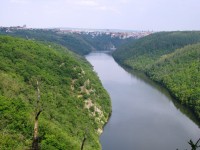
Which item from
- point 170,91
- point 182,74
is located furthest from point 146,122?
point 182,74

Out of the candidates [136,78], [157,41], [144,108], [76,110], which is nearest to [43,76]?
[76,110]

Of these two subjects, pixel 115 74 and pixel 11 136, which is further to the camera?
pixel 115 74

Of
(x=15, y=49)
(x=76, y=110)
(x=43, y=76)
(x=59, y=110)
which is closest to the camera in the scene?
(x=59, y=110)

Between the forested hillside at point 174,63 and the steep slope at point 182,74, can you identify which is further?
the forested hillside at point 174,63

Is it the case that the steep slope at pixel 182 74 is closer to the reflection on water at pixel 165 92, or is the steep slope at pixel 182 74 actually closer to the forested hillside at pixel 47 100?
the reflection on water at pixel 165 92

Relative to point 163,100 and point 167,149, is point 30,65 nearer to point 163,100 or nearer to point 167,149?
point 167,149

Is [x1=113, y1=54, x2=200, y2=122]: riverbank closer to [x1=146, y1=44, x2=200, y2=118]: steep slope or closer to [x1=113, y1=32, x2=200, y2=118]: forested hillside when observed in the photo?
[x1=113, y1=32, x2=200, y2=118]: forested hillside

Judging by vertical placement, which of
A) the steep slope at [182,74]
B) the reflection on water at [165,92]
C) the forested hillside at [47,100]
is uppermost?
the forested hillside at [47,100]

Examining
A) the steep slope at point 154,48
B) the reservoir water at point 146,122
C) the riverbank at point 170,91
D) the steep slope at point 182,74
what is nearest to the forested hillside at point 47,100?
the reservoir water at point 146,122
